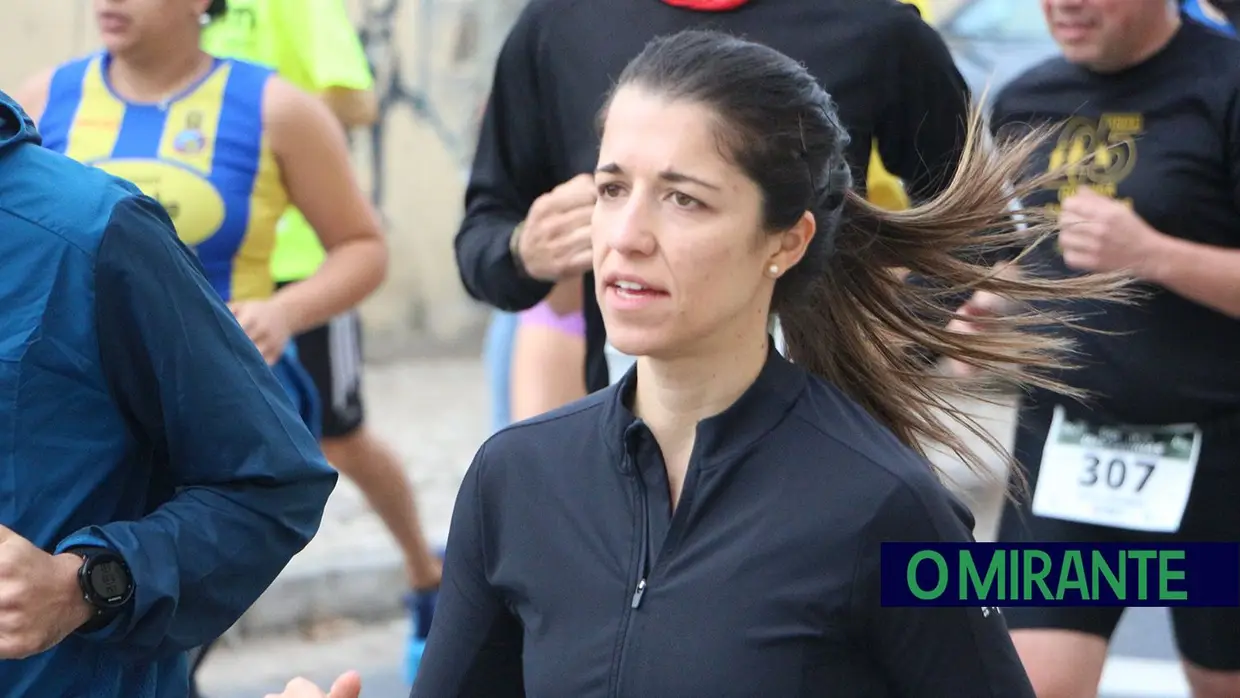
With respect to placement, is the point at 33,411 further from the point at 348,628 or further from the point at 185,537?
the point at 348,628

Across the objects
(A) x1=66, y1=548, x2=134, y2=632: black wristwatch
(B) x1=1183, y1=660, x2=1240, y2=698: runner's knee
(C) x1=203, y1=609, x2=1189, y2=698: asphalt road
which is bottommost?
(C) x1=203, y1=609, x2=1189, y2=698: asphalt road

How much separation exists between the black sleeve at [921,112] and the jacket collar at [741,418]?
3.34 ft

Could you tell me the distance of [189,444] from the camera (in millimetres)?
2617

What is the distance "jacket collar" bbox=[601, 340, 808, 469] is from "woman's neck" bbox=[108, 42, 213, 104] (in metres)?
2.17

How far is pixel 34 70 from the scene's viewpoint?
9727 mm

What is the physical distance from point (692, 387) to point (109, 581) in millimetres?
735

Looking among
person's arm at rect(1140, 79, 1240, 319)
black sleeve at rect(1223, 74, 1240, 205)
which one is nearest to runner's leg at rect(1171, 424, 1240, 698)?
person's arm at rect(1140, 79, 1240, 319)

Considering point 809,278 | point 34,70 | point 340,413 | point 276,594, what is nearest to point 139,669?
point 809,278

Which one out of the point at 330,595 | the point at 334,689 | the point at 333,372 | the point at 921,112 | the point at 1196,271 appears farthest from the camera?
the point at 330,595

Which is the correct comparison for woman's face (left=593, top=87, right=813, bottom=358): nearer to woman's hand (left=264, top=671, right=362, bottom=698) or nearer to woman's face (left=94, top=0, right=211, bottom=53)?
woman's hand (left=264, top=671, right=362, bottom=698)

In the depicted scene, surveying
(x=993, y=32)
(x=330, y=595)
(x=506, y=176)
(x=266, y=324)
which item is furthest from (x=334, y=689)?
(x=993, y=32)

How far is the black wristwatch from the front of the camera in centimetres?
246

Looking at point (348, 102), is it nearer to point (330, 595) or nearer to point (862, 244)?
point (330, 595)

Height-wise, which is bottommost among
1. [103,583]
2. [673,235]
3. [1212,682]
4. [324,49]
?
[1212,682]
